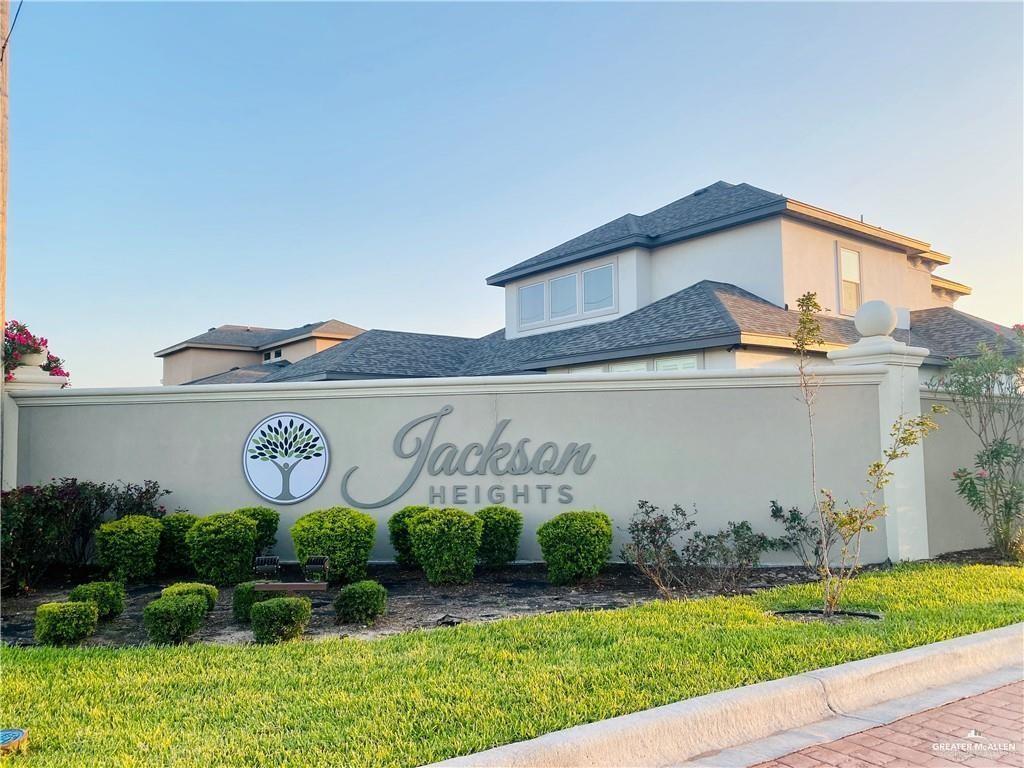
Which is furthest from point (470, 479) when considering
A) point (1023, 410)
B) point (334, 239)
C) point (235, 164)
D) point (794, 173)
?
point (794, 173)

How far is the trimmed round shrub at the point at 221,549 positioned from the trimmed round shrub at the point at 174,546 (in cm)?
59

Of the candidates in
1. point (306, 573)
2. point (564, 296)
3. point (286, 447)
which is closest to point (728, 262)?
point (564, 296)

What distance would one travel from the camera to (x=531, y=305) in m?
22.8

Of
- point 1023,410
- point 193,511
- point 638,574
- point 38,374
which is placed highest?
point 38,374

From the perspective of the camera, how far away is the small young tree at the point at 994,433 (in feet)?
35.1

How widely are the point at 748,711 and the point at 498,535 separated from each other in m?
5.70

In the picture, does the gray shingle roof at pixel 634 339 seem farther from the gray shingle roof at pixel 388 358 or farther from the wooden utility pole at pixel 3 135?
the wooden utility pole at pixel 3 135

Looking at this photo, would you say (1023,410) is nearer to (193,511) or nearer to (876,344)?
(876,344)

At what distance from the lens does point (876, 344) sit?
10.6 meters

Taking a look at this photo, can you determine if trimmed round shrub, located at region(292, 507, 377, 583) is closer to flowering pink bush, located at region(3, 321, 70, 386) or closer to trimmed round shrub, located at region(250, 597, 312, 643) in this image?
trimmed round shrub, located at region(250, 597, 312, 643)

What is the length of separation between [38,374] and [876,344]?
12789 mm

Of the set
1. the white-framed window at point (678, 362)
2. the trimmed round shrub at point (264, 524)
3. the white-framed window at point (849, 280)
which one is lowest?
the trimmed round shrub at point (264, 524)

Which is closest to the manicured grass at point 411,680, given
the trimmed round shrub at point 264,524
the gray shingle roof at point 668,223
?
the trimmed round shrub at point 264,524

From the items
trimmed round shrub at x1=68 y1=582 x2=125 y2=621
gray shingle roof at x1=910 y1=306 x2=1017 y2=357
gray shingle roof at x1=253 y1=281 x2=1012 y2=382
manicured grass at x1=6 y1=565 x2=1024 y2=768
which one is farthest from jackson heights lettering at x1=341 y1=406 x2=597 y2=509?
gray shingle roof at x1=910 y1=306 x2=1017 y2=357
